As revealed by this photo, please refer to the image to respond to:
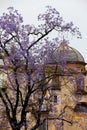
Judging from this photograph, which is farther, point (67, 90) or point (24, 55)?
point (67, 90)

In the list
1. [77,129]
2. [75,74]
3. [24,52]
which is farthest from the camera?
[77,129]

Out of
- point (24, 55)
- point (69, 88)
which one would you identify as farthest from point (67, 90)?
point (24, 55)

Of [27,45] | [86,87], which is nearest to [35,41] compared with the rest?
[27,45]

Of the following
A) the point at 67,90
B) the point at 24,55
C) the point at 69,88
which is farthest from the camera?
the point at 67,90

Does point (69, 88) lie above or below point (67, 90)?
above

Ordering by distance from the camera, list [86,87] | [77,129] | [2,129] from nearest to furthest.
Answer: [2,129] → [77,129] → [86,87]

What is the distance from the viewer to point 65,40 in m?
17.0

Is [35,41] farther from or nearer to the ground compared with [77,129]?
farther from the ground

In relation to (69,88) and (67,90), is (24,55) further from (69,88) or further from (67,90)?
(67,90)

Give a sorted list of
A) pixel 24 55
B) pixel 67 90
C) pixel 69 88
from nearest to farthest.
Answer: pixel 24 55 → pixel 69 88 → pixel 67 90

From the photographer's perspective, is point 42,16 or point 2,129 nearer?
point 42,16

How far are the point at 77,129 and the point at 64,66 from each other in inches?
673

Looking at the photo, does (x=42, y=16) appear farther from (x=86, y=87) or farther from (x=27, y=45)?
(x=86, y=87)

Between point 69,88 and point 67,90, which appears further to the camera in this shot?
point 67,90
